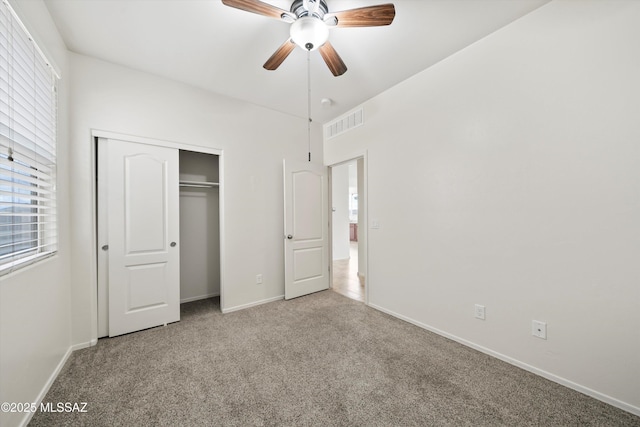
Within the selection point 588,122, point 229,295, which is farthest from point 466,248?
point 229,295

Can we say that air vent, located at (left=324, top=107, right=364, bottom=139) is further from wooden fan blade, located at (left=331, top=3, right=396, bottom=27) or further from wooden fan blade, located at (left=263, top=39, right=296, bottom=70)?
wooden fan blade, located at (left=331, top=3, right=396, bottom=27)

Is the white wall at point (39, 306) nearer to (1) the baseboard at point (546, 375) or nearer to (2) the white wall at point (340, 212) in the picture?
(1) the baseboard at point (546, 375)

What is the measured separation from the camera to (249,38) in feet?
7.00

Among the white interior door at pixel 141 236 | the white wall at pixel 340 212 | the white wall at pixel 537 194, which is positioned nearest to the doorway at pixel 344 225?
the white wall at pixel 340 212

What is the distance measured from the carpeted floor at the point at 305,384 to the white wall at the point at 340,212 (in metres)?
4.09

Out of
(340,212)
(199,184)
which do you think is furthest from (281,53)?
(340,212)

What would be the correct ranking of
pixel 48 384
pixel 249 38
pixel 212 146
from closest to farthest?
pixel 48 384, pixel 249 38, pixel 212 146

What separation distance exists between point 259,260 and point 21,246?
86.4 inches

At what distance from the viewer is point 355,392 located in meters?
1.70

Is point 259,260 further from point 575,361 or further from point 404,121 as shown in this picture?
point 575,361

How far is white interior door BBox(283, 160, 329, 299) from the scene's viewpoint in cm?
355

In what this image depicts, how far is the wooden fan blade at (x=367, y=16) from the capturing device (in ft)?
4.92

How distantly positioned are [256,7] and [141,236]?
2429 mm

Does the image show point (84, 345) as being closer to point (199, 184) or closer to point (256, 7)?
point (199, 184)
